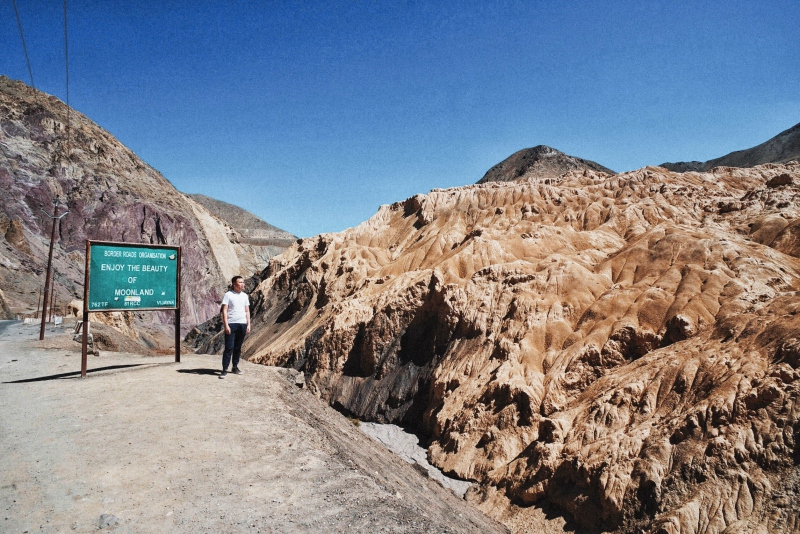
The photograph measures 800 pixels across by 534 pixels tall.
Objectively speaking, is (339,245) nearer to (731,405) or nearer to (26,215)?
(731,405)

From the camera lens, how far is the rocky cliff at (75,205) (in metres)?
61.4

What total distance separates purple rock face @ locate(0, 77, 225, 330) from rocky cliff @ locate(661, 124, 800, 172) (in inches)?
3381

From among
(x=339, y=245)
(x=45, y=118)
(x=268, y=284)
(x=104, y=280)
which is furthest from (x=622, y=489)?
(x=45, y=118)

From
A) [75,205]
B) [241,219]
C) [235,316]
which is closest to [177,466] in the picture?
[235,316]

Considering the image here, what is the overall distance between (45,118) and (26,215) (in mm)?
20519

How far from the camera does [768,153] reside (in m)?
82.2

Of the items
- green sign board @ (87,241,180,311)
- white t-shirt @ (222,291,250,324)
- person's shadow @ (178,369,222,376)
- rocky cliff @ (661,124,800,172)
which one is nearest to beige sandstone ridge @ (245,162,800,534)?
person's shadow @ (178,369,222,376)

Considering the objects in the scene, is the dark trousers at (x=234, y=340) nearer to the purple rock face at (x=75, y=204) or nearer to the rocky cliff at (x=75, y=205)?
the rocky cliff at (x=75, y=205)

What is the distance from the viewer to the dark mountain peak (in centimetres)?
8769

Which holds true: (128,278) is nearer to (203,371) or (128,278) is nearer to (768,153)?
(203,371)

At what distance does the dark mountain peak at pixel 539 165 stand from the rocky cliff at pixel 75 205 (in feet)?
188

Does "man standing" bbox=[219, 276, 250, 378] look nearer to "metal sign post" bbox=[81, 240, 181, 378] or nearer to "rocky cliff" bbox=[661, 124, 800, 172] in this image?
"metal sign post" bbox=[81, 240, 181, 378]

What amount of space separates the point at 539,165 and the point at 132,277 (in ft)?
284

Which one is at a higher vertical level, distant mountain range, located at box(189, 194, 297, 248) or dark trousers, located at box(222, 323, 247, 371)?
distant mountain range, located at box(189, 194, 297, 248)
